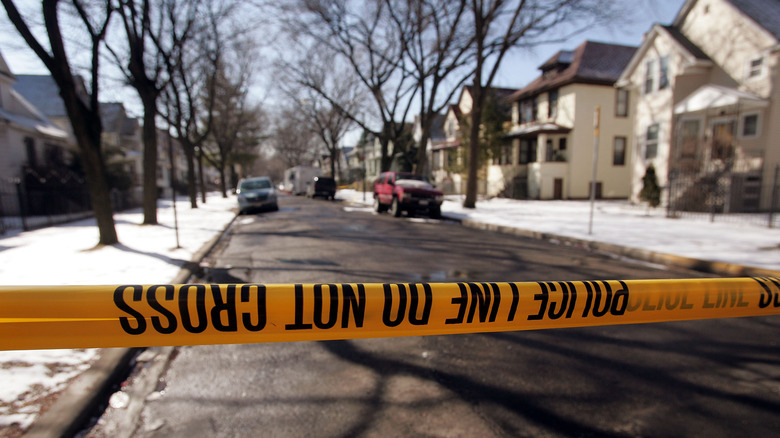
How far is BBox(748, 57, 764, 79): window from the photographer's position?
1577 centimetres

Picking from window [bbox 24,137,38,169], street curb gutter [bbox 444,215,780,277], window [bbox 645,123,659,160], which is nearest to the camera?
street curb gutter [bbox 444,215,780,277]

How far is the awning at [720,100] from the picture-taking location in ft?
49.0

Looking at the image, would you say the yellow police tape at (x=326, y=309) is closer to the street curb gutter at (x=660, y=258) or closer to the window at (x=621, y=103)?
the street curb gutter at (x=660, y=258)

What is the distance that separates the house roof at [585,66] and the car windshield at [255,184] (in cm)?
1951

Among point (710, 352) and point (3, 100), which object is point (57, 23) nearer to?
point (710, 352)

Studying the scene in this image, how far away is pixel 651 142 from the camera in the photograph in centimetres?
1959

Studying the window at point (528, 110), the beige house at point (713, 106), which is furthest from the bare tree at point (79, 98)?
the window at point (528, 110)

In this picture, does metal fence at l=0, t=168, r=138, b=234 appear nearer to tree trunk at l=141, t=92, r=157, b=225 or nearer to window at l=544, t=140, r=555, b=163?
tree trunk at l=141, t=92, r=157, b=225

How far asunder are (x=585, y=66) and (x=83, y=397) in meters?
29.9

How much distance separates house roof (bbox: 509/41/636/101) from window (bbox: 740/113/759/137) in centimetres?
1004

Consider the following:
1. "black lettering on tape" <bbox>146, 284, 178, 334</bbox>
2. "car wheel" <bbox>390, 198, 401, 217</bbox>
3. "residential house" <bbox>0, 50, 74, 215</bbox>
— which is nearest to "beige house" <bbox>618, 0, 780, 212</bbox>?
"car wheel" <bbox>390, 198, 401, 217</bbox>

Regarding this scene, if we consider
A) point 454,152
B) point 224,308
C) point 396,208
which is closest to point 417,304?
point 224,308

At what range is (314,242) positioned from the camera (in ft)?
31.1

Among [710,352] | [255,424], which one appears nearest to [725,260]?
[710,352]
